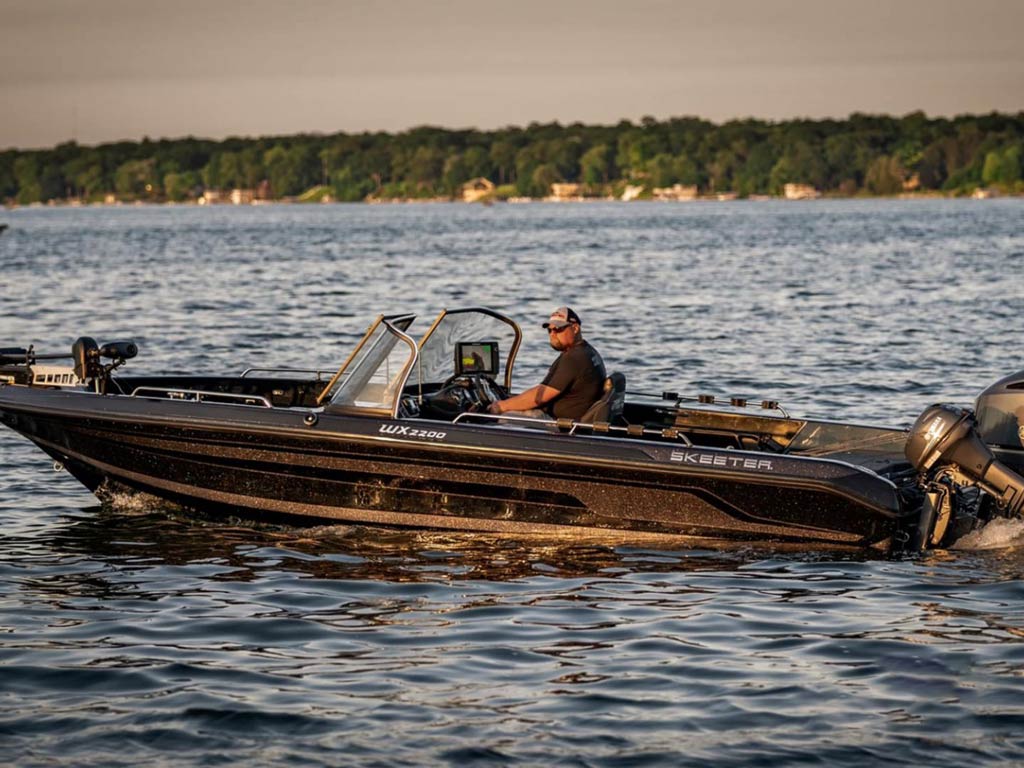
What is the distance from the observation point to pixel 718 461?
9750 millimetres

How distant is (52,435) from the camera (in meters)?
11.4

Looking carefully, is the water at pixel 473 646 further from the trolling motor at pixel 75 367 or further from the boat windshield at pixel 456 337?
the boat windshield at pixel 456 337

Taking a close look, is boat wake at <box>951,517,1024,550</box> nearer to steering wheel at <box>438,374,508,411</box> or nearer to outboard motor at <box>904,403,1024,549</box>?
outboard motor at <box>904,403,1024,549</box>

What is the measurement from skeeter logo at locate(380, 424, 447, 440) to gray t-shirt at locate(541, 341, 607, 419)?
3.00ft

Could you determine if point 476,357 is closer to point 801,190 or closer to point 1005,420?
Answer: point 1005,420

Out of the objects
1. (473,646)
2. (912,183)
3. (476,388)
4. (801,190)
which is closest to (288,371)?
(476,388)

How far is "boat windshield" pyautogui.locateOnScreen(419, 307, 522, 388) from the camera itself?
→ 11133 millimetres

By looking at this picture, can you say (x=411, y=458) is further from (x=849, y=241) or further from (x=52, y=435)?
(x=849, y=241)

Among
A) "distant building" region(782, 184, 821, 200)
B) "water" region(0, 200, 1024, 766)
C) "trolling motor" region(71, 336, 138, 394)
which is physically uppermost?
"distant building" region(782, 184, 821, 200)

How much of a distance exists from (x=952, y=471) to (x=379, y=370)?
3.81 meters

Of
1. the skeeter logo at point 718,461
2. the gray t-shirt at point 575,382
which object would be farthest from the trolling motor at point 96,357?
the skeeter logo at point 718,461

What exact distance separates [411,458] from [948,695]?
13.5 feet

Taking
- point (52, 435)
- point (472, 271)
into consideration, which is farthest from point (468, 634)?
point (472, 271)

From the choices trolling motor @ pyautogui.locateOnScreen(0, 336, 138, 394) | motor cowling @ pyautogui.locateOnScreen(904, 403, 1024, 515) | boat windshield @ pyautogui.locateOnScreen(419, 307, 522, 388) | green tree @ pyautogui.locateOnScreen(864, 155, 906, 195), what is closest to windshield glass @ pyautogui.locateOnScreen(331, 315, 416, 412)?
boat windshield @ pyautogui.locateOnScreen(419, 307, 522, 388)
